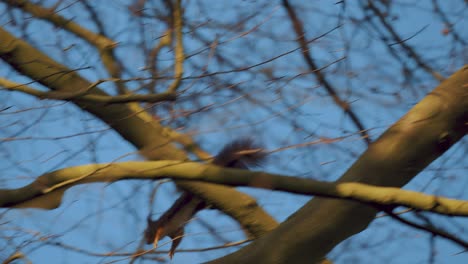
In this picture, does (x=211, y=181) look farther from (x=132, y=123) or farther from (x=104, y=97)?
(x=132, y=123)

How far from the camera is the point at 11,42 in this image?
4160mm

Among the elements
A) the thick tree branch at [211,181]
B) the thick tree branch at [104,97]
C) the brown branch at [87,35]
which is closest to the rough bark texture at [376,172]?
the thick tree branch at [211,181]

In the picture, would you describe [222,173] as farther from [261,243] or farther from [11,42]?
[11,42]

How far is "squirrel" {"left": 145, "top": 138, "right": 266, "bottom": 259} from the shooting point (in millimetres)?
3951

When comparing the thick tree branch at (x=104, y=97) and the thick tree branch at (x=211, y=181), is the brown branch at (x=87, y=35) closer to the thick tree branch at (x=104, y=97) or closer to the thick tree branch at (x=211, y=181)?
the thick tree branch at (x=104, y=97)

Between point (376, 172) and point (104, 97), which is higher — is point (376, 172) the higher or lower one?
the lower one

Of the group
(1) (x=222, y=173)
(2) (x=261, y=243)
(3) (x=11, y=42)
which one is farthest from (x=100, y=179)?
(3) (x=11, y=42)

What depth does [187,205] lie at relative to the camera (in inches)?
184

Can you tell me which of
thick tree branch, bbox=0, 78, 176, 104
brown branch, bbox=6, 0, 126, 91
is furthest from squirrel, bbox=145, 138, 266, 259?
brown branch, bbox=6, 0, 126, 91

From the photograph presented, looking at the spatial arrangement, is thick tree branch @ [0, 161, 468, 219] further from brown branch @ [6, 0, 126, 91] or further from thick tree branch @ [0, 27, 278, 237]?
brown branch @ [6, 0, 126, 91]

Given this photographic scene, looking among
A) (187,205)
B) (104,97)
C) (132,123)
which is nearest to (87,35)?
(132,123)

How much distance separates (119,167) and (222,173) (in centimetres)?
50

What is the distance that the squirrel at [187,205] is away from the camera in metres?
3.95

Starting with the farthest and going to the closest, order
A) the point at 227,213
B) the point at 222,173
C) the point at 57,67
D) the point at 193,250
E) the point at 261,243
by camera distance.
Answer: the point at 227,213 → the point at 193,250 → the point at 57,67 → the point at 261,243 → the point at 222,173
